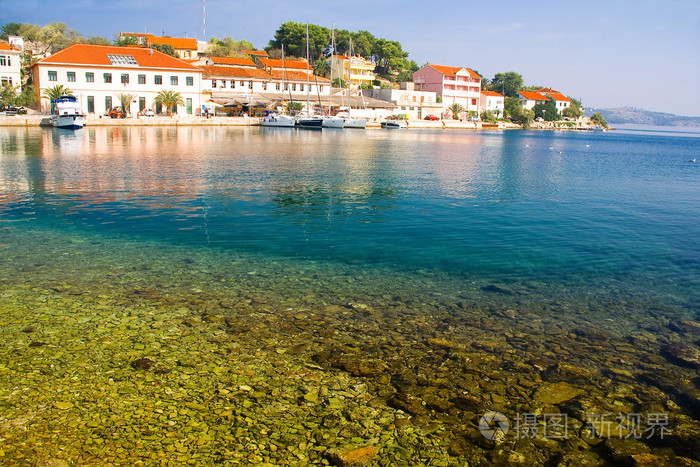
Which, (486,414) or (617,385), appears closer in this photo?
(486,414)

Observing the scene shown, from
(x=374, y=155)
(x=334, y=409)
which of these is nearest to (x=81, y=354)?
(x=334, y=409)

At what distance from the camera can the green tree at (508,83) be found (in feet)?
468

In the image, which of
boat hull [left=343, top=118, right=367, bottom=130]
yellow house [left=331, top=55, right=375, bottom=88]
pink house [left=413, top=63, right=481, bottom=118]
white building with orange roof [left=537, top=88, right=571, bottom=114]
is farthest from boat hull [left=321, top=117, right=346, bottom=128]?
white building with orange roof [left=537, top=88, right=571, bottom=114]

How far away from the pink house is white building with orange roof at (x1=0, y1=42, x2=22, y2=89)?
75821mm

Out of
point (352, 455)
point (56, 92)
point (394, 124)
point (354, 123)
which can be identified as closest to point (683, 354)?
point (352, 455)

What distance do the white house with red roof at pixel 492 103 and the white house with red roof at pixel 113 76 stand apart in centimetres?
7226

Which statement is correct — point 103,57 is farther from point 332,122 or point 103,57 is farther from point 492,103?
point 492,103

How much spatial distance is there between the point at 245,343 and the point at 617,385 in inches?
182

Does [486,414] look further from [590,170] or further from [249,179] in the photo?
[590,170]

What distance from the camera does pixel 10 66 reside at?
204 ft

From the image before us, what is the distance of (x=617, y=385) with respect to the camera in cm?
638

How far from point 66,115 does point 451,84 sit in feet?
266

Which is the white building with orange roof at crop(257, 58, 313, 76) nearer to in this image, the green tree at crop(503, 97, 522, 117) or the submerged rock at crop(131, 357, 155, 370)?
the green tree at crop(503, 97, 522, 117)

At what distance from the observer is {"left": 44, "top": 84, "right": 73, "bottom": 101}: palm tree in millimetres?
56812
